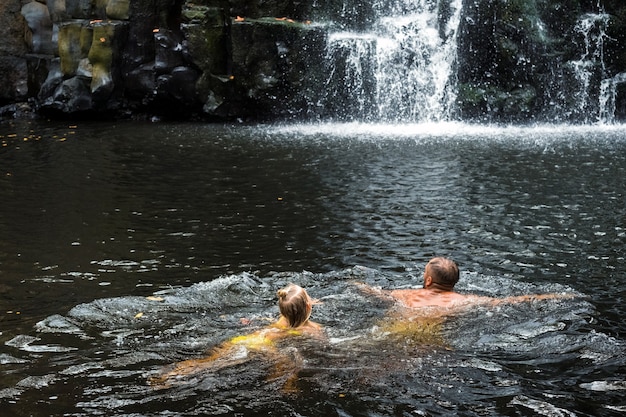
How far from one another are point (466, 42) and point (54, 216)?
1424cm

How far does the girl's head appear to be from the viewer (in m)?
6.48

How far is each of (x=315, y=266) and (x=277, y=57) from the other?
46.1 ft

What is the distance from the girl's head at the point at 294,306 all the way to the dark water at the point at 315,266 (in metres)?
0.24

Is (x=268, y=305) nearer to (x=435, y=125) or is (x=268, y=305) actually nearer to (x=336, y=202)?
(x=336, y=202)

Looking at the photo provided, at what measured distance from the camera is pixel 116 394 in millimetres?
5742

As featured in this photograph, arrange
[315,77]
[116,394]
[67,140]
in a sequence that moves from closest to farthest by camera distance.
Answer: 1. [116,394]
2. [67,140]
3. [315,77]

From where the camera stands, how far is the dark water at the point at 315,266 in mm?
5789

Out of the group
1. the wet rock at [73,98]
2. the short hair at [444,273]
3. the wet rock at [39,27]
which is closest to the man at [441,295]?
the short hair at [444,273]

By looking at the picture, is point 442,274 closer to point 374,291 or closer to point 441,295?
point 441,295

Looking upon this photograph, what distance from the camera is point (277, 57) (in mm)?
22438

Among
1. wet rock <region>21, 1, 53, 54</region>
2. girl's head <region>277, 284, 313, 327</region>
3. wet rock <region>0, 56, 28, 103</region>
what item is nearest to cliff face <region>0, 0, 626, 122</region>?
wet rock <region>21, 1, 53, 54</region>

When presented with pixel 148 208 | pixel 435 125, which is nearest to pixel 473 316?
pixel 148 208

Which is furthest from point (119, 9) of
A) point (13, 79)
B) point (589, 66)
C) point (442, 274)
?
point (442, 274)

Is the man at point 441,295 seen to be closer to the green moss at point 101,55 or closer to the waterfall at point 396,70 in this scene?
the waterfall at point 396,70
